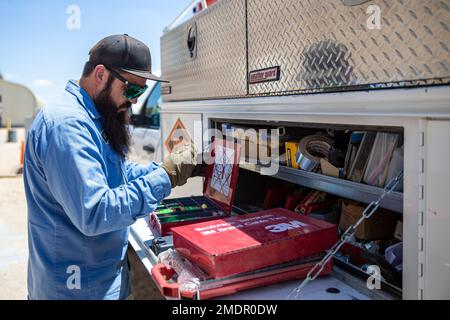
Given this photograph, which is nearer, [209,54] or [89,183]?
[89,183]

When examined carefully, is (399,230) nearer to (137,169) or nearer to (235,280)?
(235,280)

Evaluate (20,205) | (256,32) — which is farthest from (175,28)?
(20,205)

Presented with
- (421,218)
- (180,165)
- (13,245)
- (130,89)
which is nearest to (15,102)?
(13,245)

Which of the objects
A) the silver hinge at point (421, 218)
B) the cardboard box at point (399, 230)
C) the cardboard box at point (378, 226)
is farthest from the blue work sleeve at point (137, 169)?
the silver hinge at point (421, 218)

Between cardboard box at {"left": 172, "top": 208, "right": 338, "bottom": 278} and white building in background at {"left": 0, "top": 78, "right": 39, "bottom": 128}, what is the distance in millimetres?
44777

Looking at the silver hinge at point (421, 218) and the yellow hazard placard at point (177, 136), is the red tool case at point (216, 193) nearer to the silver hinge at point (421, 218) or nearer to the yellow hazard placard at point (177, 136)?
the yellow hazard placard at point (177, 136)

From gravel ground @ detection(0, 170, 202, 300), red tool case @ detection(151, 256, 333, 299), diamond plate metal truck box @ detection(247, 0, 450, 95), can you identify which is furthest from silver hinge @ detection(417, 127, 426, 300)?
gravel ground @ detection(0, 170, 202, 300)

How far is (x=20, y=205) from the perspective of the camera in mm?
7703

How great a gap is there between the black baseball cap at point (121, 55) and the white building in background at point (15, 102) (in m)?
44.4

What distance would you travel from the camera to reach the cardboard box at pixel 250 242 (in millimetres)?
1616

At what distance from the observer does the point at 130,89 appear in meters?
2.03

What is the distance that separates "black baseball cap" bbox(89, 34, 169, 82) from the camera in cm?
198

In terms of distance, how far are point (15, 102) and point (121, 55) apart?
46047 mm

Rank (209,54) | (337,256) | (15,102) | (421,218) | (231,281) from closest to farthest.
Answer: (421,218), (231,281), (337,256), (209,54), (15,102)
